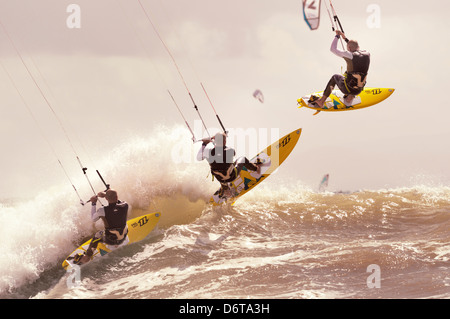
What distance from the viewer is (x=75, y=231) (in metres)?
11.9

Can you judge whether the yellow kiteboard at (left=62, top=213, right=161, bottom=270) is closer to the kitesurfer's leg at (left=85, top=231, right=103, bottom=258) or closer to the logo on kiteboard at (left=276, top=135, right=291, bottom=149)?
the kitesurfer's leg at (left=85, top=231, right=103, bottom=258)

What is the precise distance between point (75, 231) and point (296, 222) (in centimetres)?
519

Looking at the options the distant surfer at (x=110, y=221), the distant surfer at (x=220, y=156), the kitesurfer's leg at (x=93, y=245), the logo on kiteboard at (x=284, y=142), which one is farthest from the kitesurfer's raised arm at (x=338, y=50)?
the kitesurfer's leg at (x=93, y=245)

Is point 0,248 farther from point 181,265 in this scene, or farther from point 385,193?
point 385,193

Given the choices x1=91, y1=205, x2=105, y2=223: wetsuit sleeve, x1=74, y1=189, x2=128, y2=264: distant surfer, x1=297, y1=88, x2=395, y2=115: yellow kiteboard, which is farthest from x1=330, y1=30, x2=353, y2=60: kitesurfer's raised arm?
x1=91, y1=205, x2=105, y2=223: wetsuit sleeve

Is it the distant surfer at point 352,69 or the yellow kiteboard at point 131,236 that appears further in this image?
the yellow kiteboard at point 131,236

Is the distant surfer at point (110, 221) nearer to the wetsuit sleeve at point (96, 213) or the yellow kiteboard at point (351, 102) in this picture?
the wetsuit sleeve at point (96, 213)

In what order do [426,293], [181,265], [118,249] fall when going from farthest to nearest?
1. [118,249]
2. [181,265]
3. [426,293]

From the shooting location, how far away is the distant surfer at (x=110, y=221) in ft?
31.4

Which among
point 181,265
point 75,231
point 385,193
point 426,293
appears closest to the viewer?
point 426,293

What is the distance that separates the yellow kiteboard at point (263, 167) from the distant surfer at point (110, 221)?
2942 millimetres

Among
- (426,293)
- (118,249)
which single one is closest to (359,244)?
(426,293)

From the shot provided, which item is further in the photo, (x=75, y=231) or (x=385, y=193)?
(x=385, y=193)
